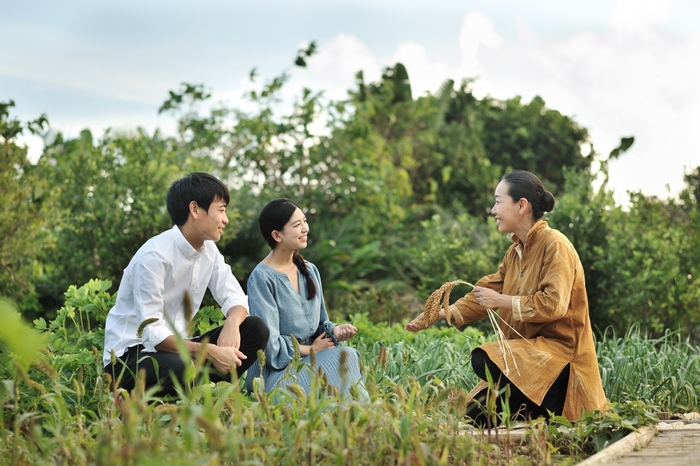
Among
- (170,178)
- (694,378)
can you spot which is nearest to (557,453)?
(694,378)

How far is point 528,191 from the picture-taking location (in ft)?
13.6

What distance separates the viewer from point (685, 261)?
7086 millimetres

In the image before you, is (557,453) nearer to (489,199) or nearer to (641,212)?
(641,212)

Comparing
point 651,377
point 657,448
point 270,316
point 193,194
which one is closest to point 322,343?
point 270,316

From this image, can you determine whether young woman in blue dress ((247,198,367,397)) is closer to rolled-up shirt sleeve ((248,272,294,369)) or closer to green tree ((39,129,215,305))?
rolled-up shirt sleeve ((248,272,294,369))

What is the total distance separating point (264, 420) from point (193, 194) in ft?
5.07

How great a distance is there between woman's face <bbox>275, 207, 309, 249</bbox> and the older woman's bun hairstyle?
112 cm

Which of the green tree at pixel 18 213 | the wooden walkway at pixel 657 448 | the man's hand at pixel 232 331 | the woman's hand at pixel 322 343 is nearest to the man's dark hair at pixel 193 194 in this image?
the man's hand at pixel 232 331

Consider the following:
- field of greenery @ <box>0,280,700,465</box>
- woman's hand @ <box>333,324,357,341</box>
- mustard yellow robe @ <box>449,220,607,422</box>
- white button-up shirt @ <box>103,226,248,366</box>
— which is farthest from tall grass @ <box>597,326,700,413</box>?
white button-up shirt @ <box>103,226,248,366</box>

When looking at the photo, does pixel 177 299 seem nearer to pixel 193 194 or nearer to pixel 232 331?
pixel 232 331

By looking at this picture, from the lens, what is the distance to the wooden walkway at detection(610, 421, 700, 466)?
2.86m

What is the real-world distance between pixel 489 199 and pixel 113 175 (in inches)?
295

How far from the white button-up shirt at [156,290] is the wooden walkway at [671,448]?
2.00 metres

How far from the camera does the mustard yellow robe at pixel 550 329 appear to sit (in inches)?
153
